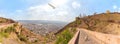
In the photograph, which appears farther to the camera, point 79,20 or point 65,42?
point 79,20

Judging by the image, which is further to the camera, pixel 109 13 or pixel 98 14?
pixel 98 14

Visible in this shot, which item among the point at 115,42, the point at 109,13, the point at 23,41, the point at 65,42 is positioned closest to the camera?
the point at 115,42

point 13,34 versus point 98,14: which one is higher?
point 98,14

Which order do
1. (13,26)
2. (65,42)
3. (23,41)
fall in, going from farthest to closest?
(23,41) → (13,26) → (65,42)

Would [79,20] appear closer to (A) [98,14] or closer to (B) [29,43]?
(A) [98,14]

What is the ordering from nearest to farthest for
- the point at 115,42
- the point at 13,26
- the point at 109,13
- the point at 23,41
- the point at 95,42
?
the point at 95,42
the point at 115,42
the point at 109,13
the point at 13,26
the point at 23,41

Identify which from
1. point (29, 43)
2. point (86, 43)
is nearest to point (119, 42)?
point (86, 43)

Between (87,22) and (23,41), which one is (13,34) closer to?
(23,41)

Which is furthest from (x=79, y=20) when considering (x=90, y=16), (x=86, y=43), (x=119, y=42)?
(x=86, y=43)

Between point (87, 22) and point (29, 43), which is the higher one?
point (87, 22)
